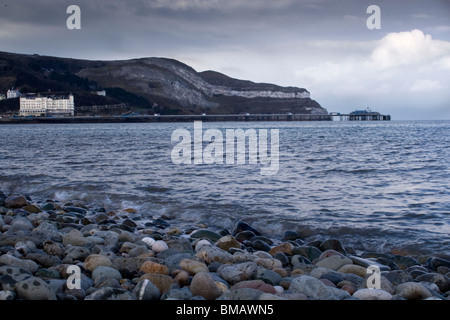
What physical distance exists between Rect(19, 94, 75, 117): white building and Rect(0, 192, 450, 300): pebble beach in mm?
119647

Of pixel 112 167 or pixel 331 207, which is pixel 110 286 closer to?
pixel 331 207

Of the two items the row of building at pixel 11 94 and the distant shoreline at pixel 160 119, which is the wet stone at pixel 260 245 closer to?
the distant shoreline at pixel 160 119

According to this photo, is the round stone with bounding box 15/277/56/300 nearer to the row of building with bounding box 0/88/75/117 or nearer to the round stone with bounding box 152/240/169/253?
the round stone with bounding box 152/240/169/253

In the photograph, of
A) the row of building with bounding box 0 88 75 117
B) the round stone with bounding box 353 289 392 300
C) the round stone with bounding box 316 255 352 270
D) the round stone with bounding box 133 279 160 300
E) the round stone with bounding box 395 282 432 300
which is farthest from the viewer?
the row of building with bounding box 0 88 75 117

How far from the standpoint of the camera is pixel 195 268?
4.75 meters

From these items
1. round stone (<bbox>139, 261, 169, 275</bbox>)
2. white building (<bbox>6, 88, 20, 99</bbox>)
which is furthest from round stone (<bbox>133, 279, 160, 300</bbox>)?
white building (<bbox>6, 88, 20, 99</bbox>)

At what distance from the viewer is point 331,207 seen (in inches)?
361

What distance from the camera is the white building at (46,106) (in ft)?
385

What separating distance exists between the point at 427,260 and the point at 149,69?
177591mm

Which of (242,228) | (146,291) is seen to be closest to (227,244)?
(242,228)

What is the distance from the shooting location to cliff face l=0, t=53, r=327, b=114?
161125mm

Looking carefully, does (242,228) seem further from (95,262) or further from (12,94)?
(12,94)

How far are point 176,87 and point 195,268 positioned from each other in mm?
169274
